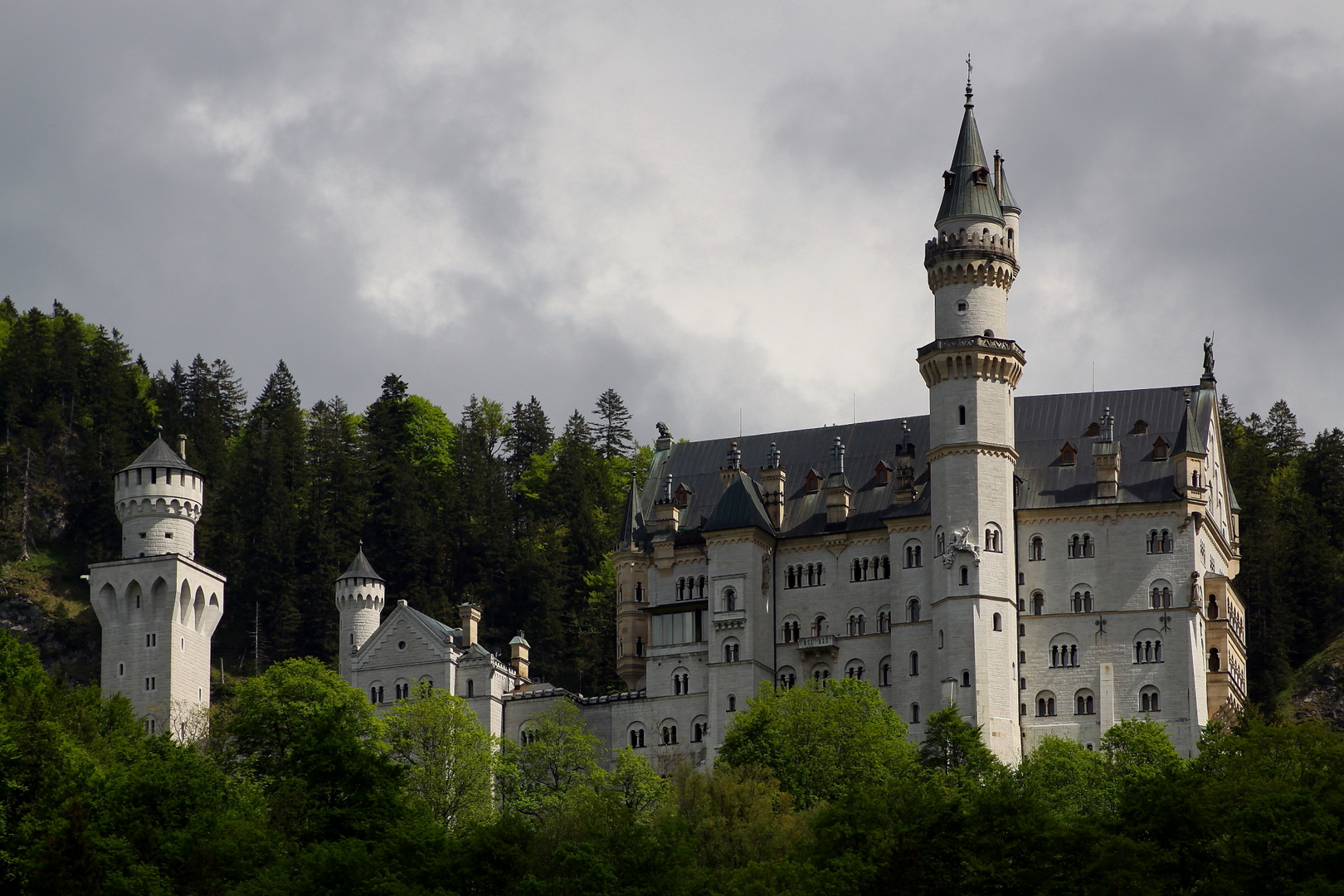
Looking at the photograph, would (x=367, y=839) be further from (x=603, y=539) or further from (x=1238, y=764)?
(x=603, y=539)

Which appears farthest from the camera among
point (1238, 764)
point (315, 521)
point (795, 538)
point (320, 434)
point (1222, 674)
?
point (320, 434)

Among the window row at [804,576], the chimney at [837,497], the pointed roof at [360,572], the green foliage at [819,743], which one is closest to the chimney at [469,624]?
the pointed roof at [360,572]

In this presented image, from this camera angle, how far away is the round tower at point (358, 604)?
112 metres

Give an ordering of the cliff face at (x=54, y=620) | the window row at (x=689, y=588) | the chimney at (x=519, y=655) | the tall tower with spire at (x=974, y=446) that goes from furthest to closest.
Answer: the cliff face at (x=54, y=620) < the chimney at (x=519, y=655) < the window row at (x=689, y=588) < the tall tower with spire at (x=974, y=446)

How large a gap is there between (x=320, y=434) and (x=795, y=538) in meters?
41.5

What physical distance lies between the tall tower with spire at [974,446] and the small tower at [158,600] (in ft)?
108

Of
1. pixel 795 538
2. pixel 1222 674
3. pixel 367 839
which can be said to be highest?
pixel 795 538

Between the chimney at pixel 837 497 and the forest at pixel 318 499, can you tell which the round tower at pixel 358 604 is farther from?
the chimney at pixel 837 497

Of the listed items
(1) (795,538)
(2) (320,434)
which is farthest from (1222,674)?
(2) (320,434)

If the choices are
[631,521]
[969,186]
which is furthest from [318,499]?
[969,186]

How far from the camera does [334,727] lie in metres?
84.4

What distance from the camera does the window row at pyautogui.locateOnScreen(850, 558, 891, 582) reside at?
10819 cm

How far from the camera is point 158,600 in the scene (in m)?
109

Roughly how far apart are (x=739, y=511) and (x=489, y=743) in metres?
18.3
